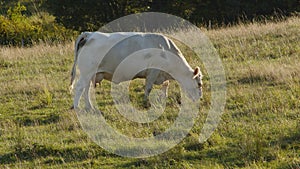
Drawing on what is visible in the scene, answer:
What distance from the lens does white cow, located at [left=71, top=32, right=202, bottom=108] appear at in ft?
39.9

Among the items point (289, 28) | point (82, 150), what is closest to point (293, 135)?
point (82, 150)

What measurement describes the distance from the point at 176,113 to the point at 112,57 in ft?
5.85

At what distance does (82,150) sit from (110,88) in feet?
14.8

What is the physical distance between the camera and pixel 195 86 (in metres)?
12.6

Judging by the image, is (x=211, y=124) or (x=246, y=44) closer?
(x=211, y=124)

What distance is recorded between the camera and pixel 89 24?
31266 mm

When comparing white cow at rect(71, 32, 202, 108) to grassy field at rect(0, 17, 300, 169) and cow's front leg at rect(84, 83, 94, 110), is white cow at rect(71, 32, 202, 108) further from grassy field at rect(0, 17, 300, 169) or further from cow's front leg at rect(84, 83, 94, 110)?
grassy field at rect(0, 17, 300, 169)

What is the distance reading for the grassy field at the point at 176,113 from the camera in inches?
360

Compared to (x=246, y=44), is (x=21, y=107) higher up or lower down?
lower down

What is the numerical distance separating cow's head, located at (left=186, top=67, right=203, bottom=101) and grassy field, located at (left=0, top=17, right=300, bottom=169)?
0.20m

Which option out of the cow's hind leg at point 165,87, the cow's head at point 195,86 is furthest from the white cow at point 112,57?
the cow's hind leg at point 165,87

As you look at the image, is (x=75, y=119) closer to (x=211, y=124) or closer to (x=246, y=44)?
(x=211, y=124)

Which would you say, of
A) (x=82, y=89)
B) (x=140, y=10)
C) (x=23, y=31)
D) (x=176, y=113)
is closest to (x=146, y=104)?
(x=176, y=113)

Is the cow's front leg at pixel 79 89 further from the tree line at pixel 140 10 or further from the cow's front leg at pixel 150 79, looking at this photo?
the tree line at pixel 140 10
